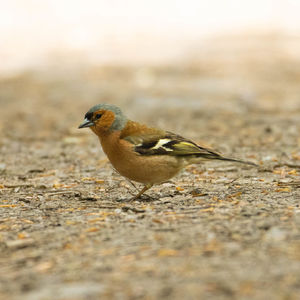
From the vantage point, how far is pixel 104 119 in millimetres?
5508

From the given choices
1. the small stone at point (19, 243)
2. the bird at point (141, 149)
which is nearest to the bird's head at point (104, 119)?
the bird at point (141, 149)

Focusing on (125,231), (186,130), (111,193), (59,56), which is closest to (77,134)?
(186,130)

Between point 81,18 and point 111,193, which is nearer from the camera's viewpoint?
point 111,193

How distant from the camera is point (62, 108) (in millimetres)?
11945

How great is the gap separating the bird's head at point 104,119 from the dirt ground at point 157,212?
62 centimetres

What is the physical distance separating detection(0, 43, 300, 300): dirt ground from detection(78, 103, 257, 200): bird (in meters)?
0.25

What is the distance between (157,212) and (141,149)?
885 mm

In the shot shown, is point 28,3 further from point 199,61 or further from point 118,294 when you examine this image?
point 118,294

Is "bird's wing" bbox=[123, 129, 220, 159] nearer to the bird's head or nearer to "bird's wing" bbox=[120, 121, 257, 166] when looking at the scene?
"bird's wing" bbox=[120, 121, 257, 166]

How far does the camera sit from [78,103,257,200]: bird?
531cm

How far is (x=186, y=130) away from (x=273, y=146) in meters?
1.91

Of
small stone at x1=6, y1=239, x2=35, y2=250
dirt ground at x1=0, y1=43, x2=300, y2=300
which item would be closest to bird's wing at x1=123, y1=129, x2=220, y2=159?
dirt ground at x1=0, y1=43, x2=300, y2=300

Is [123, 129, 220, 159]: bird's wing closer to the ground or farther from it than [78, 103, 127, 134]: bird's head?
closer to the ground

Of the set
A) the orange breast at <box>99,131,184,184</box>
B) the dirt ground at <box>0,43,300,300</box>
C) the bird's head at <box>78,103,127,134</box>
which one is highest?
the bird's head at <box>78,103,127,134</box>
